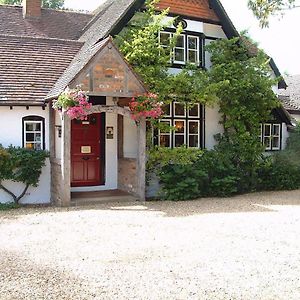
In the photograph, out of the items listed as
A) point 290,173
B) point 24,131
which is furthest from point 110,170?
point 290,173

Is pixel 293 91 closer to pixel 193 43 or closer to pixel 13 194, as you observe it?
pixel 193 43

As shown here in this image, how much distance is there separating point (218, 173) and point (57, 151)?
5267 millimetres

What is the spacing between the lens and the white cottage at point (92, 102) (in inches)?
Result: 448

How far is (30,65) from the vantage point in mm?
13758

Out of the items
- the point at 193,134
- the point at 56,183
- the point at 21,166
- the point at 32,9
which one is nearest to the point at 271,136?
the point at 193,134

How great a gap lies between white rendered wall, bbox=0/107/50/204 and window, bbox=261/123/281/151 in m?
9.14

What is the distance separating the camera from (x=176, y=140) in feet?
49.3

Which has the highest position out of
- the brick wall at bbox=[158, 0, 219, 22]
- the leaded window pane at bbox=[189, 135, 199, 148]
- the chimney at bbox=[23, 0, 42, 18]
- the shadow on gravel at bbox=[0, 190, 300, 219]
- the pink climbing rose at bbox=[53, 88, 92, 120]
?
the chimney at bbox=[23, 0, 42, 18]

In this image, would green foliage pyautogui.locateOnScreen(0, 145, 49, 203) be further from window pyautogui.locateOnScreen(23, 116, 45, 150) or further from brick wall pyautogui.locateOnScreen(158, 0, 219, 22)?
brick wall pyautogui.locateOnScreen(158, 0, 219, 22)

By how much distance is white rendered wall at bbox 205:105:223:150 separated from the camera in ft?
51.1

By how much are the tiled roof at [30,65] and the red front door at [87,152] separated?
1.67 metres

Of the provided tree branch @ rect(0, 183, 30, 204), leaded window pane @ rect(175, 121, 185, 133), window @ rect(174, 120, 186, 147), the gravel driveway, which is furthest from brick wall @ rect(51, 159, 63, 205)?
leaded window pane @ rect(175, 121, 185, 133)

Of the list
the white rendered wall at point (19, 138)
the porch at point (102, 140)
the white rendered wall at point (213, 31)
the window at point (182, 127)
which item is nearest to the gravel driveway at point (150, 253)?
the porch at point (102, 140)

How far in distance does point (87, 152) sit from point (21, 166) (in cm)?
257
